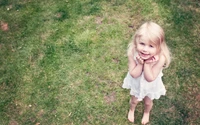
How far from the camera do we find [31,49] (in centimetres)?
498

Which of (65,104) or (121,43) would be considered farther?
(121,43)

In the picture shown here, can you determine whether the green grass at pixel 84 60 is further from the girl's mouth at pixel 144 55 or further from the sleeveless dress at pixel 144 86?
the girl's mouth at pixel 144 55

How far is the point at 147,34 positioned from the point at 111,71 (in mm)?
1919

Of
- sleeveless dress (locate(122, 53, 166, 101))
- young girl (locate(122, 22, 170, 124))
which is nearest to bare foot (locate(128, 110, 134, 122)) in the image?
young girl (locate(122, 22, 170, 124))

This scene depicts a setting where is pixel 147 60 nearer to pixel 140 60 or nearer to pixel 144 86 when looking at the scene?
pixel 140 60

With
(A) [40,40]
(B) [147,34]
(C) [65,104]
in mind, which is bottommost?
(C) [65,104]

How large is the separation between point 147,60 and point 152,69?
16cm

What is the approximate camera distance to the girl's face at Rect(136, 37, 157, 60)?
271 centimetres

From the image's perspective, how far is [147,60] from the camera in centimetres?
287

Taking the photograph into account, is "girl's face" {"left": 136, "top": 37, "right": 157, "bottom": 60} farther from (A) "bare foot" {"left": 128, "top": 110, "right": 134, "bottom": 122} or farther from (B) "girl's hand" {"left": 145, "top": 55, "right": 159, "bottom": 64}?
(A) "bare foot" {"left": 128, "top": 110, "right": 134, "bottom": 122}

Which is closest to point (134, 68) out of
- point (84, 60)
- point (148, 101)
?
point (148, 101)

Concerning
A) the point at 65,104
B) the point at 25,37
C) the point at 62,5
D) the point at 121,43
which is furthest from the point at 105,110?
the point at 62,5

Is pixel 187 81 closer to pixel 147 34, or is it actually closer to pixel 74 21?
pixel 147 34

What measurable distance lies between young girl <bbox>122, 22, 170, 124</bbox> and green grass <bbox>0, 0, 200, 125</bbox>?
889mm
